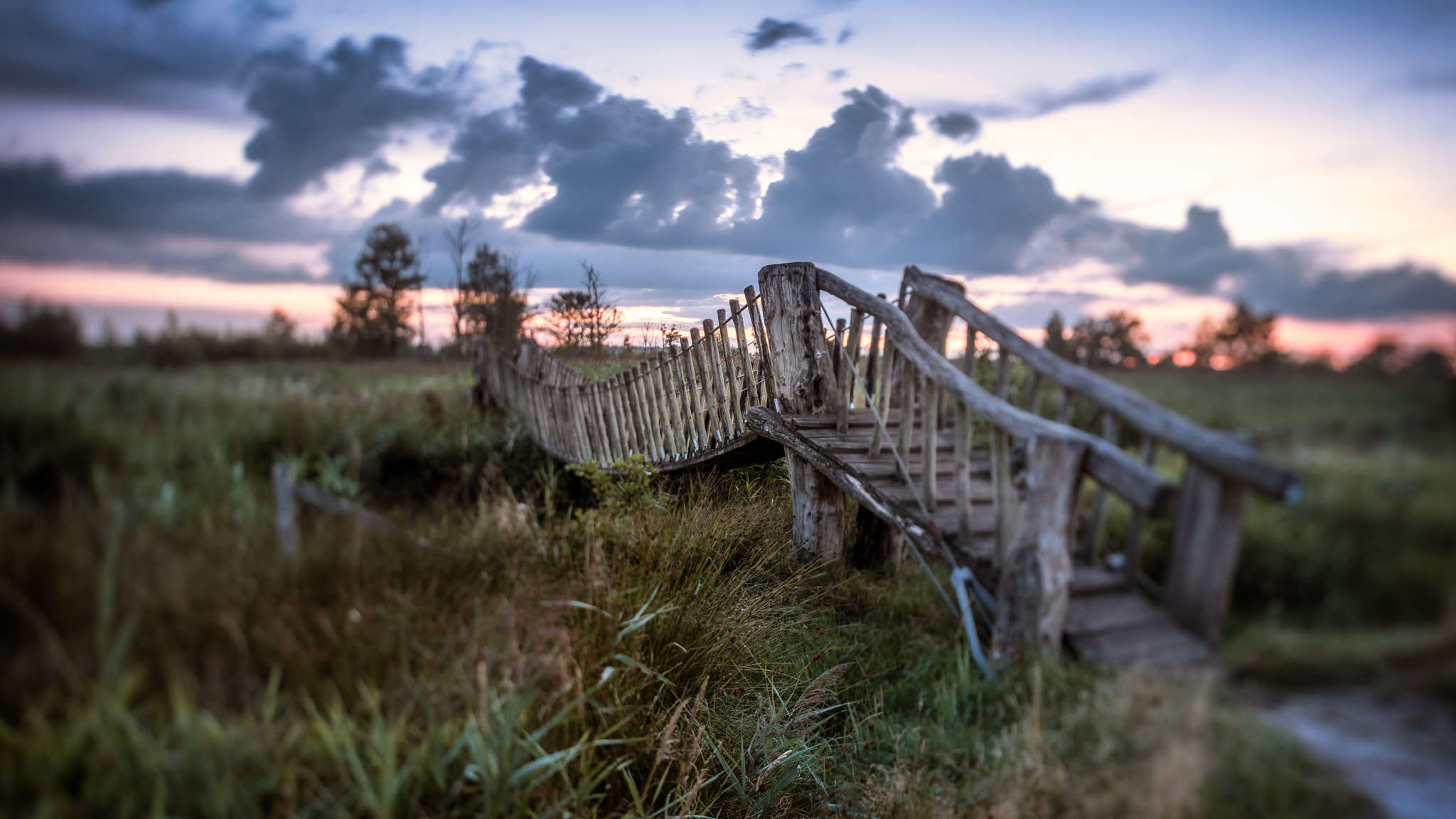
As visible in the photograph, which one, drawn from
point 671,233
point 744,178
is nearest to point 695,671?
point 671,233

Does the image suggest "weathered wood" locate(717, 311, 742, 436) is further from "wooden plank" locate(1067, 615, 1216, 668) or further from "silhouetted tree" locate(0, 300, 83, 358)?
"silhouetted tree" locate(0, 300, 83, 358)

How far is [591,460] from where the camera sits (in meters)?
4.45

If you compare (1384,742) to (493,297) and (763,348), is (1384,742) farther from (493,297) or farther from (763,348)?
(493,297)

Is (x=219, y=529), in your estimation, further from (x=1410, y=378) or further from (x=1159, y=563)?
(x=1159, y=563)

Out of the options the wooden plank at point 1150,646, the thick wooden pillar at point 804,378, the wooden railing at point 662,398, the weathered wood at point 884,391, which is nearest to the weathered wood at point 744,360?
the wooden railing at point 662,398

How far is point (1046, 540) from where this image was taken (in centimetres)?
197

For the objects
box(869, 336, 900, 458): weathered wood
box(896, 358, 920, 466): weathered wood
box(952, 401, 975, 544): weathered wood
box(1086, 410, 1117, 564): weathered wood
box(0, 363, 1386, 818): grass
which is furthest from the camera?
box(869, 336, 900, 458): weathered wood

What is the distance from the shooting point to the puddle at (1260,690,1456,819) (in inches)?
42.8

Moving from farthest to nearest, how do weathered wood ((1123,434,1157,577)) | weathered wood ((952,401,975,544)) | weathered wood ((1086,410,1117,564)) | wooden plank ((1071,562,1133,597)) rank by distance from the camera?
weathered wood ((952,401,975,544)) → weathered wood ((1086,410,1117,564)) → wooden plank ((1071,562,1133,597)) → weathered wood ((1123,434,1157,577))

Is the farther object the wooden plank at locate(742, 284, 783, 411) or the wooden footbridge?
the wooden plank at locate(742, 284, 783, 411)

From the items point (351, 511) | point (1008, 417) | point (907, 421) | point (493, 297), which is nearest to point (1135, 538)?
point (1008, 417)

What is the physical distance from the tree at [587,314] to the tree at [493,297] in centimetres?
38

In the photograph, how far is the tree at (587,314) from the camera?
13.8 ft

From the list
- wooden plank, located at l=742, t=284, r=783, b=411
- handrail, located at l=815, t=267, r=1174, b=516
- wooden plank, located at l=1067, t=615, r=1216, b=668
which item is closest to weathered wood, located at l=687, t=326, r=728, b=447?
wooden plank, located at l=742, t=284, r=783, b=411
